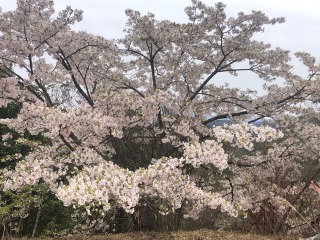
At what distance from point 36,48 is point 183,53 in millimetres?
2875

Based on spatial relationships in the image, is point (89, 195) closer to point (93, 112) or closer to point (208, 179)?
point (93, 112)

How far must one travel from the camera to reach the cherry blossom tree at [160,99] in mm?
6812

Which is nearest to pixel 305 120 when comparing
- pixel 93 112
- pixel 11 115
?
pixel 93 112

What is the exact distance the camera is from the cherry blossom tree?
22.4 feet

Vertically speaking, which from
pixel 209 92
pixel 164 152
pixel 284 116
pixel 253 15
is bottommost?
pixel 164 152

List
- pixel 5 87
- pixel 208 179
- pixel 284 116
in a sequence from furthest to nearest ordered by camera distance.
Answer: pixel 208 179 → pixel 284 116 → pixel 5 87

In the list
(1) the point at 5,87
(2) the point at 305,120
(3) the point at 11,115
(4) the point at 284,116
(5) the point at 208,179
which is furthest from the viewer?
(3) the point at 11,115

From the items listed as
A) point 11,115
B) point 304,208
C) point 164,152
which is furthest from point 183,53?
point 11,115

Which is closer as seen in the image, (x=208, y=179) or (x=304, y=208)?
(x=304, y=208)

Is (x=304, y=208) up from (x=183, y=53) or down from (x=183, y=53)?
down

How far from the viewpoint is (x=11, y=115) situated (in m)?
14.4

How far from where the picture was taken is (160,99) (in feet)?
22.8

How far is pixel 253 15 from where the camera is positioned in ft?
25.9

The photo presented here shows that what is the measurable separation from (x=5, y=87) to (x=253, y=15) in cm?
484
